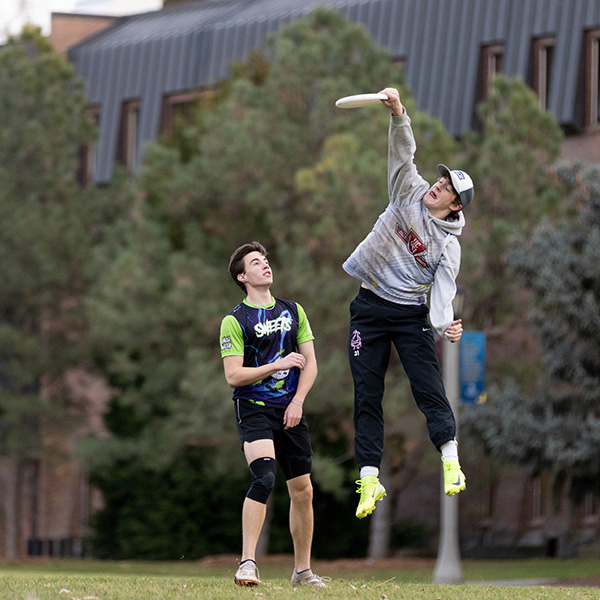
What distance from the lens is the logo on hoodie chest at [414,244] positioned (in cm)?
842

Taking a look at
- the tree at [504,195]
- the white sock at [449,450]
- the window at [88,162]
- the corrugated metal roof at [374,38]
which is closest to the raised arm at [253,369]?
the white sock at [449,450]

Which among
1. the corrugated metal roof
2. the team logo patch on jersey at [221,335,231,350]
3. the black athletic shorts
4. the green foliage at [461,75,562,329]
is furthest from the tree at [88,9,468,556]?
the team logo patch on jersey at [221,335,231,350]

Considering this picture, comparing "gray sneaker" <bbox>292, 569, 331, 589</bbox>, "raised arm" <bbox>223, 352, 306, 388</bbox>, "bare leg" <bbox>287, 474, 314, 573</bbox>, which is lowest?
"gray sneaker" <bbox>292, 569, 331, 589</bbox>

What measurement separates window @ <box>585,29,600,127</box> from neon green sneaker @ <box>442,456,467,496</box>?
20651 millimetres

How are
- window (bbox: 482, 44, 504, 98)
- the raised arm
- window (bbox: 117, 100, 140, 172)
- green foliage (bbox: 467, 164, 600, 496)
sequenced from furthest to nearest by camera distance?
window (bbox: 117, 100, 140, 172) → window (bbox: 482, 44, 504, 98) → green foliage (bbox: 467, 164, 600, 496) → the raised arm

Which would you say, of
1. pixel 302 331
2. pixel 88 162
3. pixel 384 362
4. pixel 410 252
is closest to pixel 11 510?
pixel 88 162

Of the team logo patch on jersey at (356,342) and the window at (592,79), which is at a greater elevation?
the window at (592,79)

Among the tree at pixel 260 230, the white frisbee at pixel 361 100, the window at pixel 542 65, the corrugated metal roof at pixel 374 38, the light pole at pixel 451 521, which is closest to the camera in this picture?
the white frisbee at pixel 361 100

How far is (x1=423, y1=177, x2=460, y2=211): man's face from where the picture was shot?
8.38m

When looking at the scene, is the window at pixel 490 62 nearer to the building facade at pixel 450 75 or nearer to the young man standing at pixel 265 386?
the building facade at pixel 450 75

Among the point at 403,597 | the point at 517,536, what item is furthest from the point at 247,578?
the point at 517,536

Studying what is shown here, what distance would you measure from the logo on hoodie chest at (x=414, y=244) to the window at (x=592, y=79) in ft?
67.1

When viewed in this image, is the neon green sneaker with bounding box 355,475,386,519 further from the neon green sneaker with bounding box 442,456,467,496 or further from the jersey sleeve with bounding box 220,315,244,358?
the jersey sleeve with bounding box 220,315,244,358

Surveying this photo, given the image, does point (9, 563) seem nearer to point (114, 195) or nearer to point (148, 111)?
point (114, 195)
